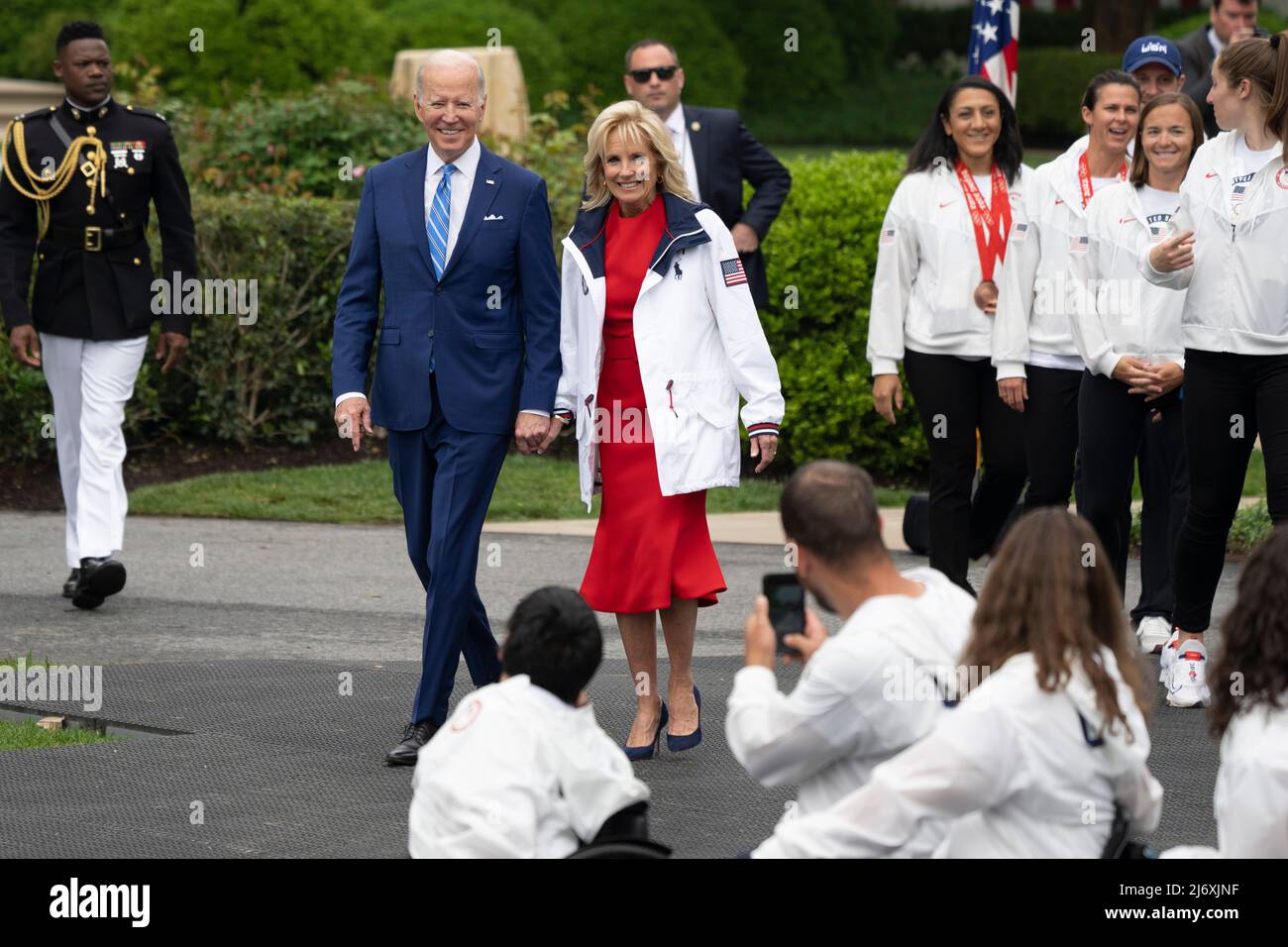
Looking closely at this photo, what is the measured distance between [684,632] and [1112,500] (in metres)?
1.77

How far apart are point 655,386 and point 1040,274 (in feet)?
6.53

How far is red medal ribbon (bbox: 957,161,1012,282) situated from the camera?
774cm

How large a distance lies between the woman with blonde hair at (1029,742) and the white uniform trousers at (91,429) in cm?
541

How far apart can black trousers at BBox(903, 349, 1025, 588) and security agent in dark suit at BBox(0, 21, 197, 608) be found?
3274 millimetres

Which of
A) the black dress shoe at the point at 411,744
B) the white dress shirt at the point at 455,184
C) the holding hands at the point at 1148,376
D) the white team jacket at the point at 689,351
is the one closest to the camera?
the black dress shoe at the point at 411,744

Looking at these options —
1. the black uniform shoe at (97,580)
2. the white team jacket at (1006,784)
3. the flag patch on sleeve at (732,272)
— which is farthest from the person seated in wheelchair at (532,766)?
the black uniform shoe at (97,580)

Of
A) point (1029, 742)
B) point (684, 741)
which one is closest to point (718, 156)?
point (684, 741)

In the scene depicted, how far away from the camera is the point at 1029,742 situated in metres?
3.51

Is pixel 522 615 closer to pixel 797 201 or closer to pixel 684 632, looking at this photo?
pixel 684 632

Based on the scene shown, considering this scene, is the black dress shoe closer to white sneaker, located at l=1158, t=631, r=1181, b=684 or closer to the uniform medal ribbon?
white sneaker, located at l=1158, t=631, r=1181, b=684

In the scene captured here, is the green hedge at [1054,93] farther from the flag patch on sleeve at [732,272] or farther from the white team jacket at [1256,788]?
the white team jacket at [1256,788]

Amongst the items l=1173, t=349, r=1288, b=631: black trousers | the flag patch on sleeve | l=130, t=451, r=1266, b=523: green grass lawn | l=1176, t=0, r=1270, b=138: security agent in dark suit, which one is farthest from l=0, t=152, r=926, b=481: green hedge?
the flag patch on sleeve

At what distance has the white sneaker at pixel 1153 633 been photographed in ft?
25.2

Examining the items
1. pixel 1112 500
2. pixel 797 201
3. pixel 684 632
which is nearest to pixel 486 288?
pixel 684 632
